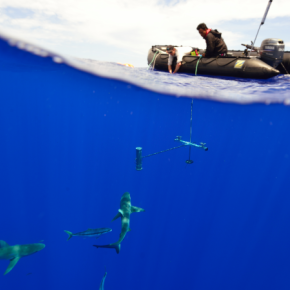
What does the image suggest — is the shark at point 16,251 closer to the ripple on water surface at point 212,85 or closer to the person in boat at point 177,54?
the ripple on water surface at point 212,85

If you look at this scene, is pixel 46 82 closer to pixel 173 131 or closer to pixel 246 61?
pixel 246 61

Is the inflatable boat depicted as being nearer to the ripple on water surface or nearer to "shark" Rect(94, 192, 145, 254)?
the ripple on water surface

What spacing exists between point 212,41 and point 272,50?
2.12m

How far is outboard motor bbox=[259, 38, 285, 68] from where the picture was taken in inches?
261

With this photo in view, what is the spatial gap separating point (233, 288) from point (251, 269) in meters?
1.49

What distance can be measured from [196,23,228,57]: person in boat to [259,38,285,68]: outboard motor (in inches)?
57.4

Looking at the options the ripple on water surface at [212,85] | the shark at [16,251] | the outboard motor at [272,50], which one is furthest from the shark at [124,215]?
the outboard motor at [272,50]

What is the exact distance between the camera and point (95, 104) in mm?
15016

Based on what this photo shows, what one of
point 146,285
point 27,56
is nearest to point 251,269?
point 146,285

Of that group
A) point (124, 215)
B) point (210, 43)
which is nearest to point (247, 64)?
point (210, 43)

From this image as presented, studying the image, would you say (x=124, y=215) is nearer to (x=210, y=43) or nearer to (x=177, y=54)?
(x=177, y=54)

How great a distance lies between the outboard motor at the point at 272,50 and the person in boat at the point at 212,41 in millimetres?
1458

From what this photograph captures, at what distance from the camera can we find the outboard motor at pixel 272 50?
6625mm

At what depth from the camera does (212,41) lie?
741cm
